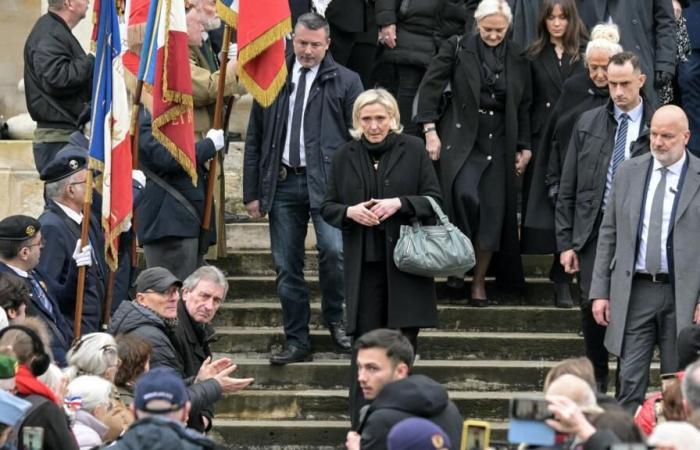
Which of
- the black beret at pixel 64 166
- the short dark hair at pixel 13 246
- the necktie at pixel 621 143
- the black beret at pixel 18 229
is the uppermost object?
the necktie at pixel 621 143

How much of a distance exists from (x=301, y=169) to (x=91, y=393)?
13.2 ft

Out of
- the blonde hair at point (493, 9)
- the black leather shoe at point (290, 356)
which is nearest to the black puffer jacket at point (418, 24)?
the blonde hair at point (493, 9)

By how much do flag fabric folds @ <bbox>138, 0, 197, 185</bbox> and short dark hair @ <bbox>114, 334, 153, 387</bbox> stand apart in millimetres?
2641

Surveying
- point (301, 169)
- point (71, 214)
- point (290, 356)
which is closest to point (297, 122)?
point (301, 169)

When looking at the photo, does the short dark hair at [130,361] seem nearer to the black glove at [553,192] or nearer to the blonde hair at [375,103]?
the blonde hair at [375,103]

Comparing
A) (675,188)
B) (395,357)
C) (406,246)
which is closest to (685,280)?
(675,188)

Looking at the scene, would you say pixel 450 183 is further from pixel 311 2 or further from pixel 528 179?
pixel 311 2

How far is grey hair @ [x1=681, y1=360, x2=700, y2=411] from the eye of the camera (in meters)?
9.12

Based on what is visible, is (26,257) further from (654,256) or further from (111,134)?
(654,256)

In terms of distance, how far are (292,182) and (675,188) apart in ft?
9.13

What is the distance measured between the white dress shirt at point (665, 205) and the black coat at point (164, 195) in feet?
9.48

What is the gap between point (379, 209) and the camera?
12.7 m

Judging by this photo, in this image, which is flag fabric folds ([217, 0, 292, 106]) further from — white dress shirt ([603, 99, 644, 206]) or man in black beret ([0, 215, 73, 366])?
man in black beret ([0, 215, 73, 366])

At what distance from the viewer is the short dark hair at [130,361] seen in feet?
35.0
